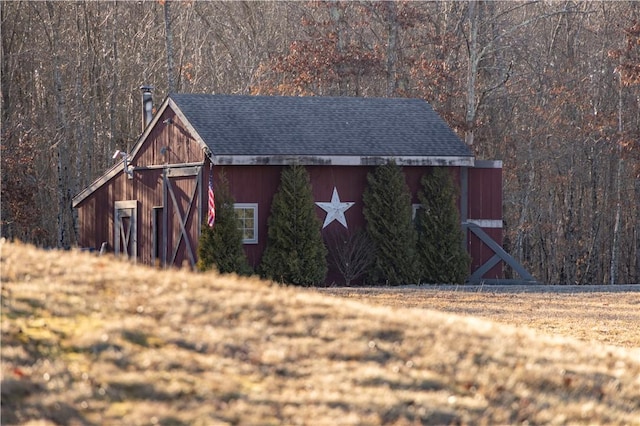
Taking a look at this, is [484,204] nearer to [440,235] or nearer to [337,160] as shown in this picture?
[440,235]

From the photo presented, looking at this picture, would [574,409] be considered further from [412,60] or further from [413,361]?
[412,60]

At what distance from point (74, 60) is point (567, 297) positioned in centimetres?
2698

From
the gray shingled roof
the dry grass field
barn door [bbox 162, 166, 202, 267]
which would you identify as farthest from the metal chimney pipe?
the dry grass field

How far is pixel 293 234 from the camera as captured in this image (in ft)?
93.8

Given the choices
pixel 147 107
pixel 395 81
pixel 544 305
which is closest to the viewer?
pixel 544 305

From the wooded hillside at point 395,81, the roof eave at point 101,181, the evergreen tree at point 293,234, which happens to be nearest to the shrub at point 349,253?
the evergreen tree at point 293,234

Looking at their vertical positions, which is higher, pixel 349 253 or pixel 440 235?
pixel 440 235

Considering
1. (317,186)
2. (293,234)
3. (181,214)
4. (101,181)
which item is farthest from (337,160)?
(101,181)

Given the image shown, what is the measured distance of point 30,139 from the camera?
41375mm

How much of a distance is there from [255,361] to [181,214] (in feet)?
67.4

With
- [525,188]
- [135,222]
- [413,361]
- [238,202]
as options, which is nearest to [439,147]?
[238,202]

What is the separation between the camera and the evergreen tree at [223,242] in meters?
27.9

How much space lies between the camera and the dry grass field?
872 centimetres

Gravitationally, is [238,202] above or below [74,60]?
below
